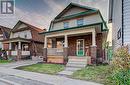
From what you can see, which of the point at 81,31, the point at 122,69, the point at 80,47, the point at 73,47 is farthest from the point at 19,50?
the point at 122,69

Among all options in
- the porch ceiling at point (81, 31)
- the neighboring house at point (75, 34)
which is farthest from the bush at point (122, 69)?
the neighboring house at point (75, 34)

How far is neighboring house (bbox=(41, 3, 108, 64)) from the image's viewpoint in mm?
16469

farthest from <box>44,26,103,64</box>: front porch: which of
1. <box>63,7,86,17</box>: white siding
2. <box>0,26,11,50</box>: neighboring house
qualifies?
<box>0,26,11,50</box>: neighboring house

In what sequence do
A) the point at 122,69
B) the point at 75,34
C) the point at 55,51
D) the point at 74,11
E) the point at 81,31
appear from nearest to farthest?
the point at 122,69
the point at 81,31
the point at 75,34
the point at 55,51
the point at 74,11

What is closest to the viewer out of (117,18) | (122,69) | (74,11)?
(122,69)

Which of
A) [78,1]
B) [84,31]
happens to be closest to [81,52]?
[84,31]

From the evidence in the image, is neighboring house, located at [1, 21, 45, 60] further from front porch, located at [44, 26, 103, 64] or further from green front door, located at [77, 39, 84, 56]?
green front door, located at [77, 39, 84, 56]

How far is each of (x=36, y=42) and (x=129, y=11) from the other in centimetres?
2090

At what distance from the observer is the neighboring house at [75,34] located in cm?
→ 1647

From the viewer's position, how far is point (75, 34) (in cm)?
1673

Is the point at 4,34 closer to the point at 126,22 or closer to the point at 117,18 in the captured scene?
the point at 117,18

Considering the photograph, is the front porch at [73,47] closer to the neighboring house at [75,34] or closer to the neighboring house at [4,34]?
the neighboring house at [75,34]

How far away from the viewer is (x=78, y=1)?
73.6ft

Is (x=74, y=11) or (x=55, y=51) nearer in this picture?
(x=55, y=51)
